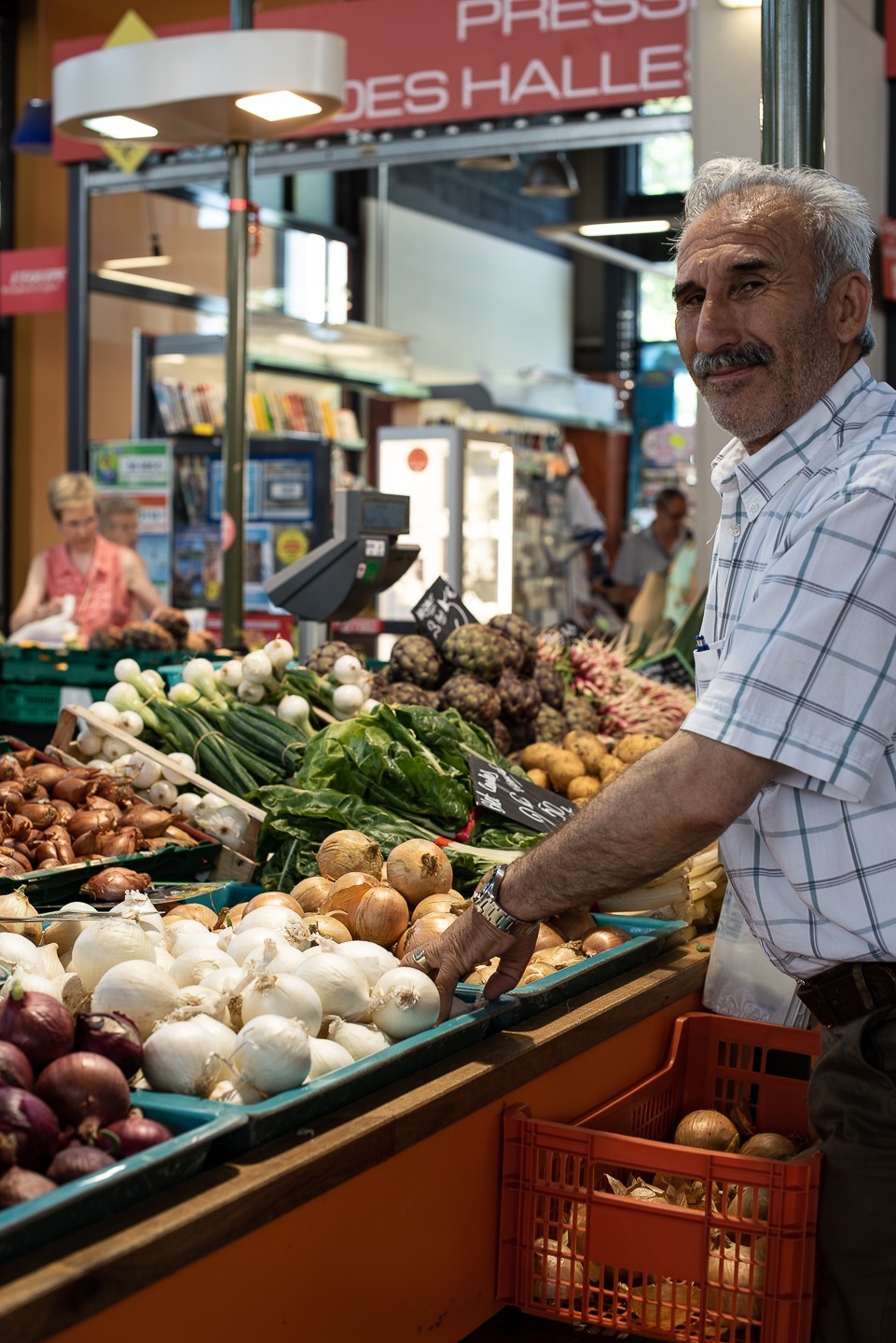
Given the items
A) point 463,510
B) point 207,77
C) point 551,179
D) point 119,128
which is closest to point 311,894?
point 207,77

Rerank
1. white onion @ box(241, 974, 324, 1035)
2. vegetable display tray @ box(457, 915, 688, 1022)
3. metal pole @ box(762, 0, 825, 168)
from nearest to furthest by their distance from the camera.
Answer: white onion @ box(241, 974, 324, 1035), vegetable display tray @ box(457, 915, 688, 1022), metal pole @ box(762, 0, 825, 168)

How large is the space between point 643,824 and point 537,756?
190 cm

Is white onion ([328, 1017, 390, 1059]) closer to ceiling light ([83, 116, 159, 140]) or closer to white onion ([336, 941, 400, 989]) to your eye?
white onion ([336, 941, 400, 989])

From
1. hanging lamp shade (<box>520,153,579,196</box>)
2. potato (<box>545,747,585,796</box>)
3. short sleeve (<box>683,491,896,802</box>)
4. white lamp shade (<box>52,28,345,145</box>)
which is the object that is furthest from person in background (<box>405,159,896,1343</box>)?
hanging lamp shade (<box>520,153,579,196</box>)

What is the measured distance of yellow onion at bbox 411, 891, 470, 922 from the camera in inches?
95.2

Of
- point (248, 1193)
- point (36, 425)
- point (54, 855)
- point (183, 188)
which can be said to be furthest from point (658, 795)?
point (36, 425)

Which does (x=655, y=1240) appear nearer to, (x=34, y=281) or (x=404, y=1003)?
(x=404, y=1003)

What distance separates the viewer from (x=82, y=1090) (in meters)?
1.53

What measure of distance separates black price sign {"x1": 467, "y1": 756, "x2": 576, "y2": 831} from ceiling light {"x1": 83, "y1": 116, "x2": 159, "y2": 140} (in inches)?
133

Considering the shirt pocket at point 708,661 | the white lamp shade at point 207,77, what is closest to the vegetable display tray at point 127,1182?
the shirt pocket at point 708,661

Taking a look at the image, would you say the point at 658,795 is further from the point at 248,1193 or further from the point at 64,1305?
the point at 64,1305

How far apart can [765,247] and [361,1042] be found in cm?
111

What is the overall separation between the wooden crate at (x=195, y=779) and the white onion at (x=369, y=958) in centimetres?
100

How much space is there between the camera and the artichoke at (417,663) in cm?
379
